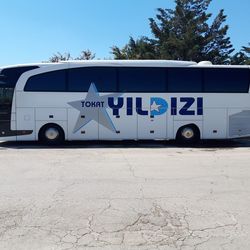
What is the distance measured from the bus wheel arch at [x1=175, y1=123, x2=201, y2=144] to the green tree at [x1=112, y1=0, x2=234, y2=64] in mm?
21420

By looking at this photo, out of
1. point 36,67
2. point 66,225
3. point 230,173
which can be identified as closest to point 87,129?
point 36,67

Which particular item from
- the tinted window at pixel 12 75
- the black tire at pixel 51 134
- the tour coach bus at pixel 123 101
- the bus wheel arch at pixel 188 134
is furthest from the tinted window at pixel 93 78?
the bus wheel arch at pixel 188 134

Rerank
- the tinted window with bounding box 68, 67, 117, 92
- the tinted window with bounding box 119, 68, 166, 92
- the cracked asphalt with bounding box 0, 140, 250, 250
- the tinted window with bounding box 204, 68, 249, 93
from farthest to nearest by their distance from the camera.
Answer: the tinted window with bounding box 204, 68, 249, 93
the tinted window with bounding box 119, 68, 166, 92
the tinted window with bounding box 68, 67, 117, 92
the cracked asphalt with bounding box 0, 140, 250, 250

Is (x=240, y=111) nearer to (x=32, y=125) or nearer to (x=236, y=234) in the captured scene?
(x=32, y=125)

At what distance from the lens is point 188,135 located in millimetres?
16453

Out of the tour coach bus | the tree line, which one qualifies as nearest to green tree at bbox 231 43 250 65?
the tree line

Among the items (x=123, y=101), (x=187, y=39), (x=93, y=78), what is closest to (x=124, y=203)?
(x=123, y=101)

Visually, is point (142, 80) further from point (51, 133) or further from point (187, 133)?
point (51, 133)

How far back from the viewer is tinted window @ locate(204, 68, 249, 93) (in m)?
→ 16.3

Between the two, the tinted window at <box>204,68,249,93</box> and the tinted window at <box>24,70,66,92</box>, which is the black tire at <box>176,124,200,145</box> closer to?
the tinted window at <box>204,68,249,93</box>

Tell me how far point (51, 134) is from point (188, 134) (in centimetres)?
548

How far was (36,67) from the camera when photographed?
51.0ft

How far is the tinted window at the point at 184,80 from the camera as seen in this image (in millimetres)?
16141

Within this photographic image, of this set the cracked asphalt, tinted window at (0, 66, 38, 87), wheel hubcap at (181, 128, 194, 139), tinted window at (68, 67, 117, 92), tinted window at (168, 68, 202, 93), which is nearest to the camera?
the cracked asphalt
